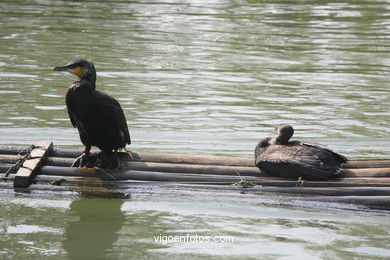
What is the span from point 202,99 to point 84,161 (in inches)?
170

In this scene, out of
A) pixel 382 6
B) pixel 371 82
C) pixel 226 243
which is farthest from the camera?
pixel 382 6

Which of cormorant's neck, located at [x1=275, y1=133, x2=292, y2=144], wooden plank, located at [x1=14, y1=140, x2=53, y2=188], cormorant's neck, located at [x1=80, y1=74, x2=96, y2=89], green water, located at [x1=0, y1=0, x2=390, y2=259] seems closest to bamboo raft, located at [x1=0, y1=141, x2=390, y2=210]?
wooden plank, located at [x1=14, y1=140, x2=53, y2=188]

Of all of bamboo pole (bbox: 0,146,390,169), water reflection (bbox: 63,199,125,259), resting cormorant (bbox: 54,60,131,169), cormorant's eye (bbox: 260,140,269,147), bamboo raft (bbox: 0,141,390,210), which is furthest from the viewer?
cormorant's eye (bbox: 260,140,269,147)

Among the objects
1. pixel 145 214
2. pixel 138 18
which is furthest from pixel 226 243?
pixel 138 18

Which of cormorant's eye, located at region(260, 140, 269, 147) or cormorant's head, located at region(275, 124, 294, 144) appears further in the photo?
cormorant's eye, located at region(260, 140, 269, 147)

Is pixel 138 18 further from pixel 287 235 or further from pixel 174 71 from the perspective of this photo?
pixel 287 235

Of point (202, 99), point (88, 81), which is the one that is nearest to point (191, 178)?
point (88, 81)

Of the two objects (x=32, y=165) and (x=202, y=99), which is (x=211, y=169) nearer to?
(x=32, y=165)

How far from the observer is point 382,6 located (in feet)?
61.9

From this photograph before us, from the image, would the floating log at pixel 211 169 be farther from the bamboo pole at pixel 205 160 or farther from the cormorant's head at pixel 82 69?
the cormorant's head at pixel 82 69

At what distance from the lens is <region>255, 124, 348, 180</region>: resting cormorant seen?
22.0 ft

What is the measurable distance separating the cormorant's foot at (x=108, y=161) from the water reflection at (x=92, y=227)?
31cm

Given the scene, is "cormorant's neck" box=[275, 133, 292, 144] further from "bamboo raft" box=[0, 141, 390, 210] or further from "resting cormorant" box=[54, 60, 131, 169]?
"resting cormorant" box=[54, 60, 131, 169]

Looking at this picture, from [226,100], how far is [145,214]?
4699 millimetres
